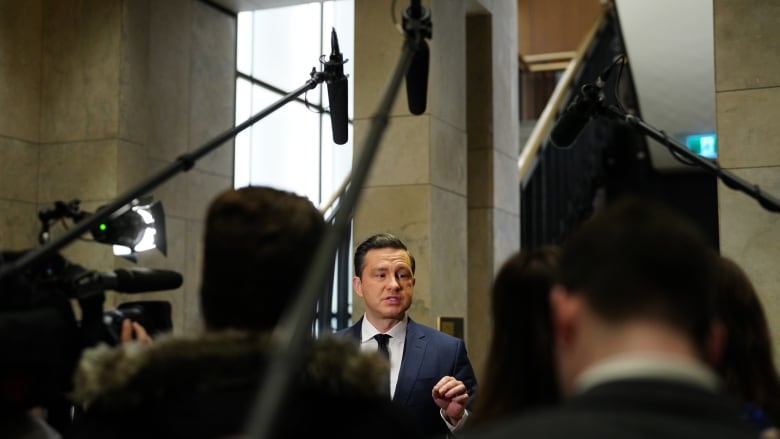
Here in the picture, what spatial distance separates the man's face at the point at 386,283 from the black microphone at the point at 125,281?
200cm

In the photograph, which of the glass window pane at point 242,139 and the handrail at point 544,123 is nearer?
the glass window pane at point 242,139

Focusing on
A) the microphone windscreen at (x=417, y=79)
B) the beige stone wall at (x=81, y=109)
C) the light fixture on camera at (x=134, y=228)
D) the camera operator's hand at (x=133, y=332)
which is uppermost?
the beige stone wall at (x=81, y=109)

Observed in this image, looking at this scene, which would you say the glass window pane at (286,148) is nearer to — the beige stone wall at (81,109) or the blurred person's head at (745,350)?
the beige stone wall at (81,109)

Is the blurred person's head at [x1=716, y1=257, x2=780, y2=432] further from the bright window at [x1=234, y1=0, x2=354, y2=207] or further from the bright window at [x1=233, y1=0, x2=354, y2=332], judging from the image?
the bright window at [x1=234, y1=0, x2=354, y2=207]

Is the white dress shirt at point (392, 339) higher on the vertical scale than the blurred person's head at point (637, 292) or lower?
lower

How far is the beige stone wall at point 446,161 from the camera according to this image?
23.4 ft

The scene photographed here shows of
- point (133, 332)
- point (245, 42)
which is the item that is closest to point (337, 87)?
point (133, 332)

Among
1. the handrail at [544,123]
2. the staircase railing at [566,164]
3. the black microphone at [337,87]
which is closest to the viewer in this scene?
the black microphone at [337,87]

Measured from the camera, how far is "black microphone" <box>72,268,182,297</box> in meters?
2.40

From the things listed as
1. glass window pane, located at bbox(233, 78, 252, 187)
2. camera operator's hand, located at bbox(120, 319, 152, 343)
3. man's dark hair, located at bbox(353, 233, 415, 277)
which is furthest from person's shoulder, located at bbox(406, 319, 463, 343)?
glass window pane, located at bbox(233, 78, 252, 187)

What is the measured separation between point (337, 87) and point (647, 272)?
2505mm

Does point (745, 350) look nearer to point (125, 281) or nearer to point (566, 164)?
point (125, 281)

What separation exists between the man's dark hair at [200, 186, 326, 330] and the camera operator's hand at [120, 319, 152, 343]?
0.48 m

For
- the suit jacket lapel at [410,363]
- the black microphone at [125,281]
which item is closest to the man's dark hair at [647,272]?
the black microphone at [125,281]
